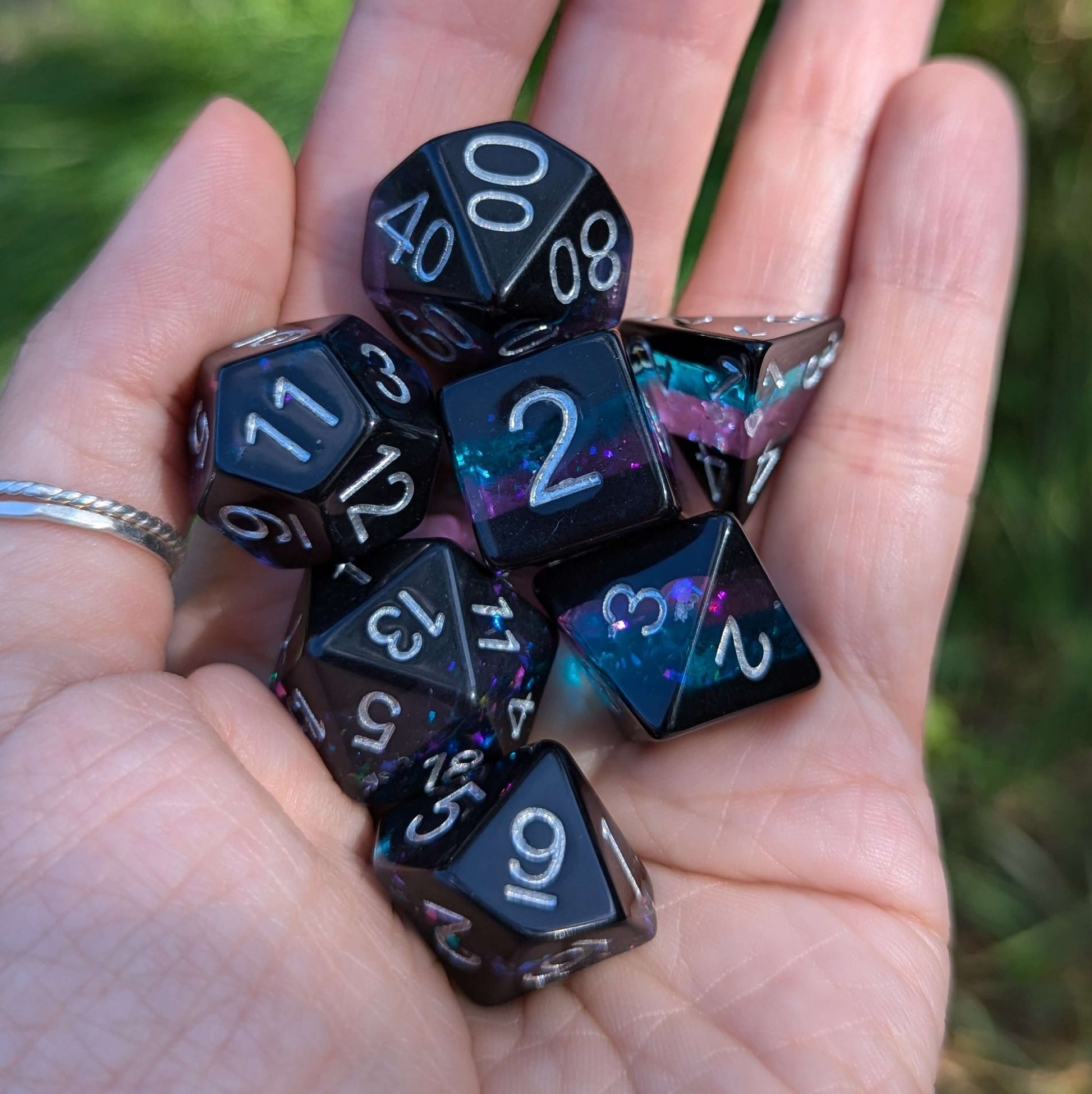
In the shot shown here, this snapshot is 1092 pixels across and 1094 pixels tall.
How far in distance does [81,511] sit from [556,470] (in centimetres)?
85

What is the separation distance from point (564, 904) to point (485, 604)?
584 millimetres

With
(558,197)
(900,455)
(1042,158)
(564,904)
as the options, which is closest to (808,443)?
(900,455)

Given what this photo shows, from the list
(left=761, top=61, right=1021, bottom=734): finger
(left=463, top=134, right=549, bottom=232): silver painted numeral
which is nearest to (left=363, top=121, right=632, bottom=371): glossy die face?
(left=463, top=134, right=549, bottom=232): silver painted numeral

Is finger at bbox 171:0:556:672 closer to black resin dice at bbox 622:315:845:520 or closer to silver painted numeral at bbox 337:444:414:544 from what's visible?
silver painted numeral at bbox 337:444:414:544

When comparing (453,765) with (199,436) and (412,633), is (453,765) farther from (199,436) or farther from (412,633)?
(199,436)

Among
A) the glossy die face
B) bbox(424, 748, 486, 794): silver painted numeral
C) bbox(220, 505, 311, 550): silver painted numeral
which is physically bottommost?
bbox(424, 748, 486, 794): silver painted numeral

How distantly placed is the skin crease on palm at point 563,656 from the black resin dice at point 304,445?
0.12m

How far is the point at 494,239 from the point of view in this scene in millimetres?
1924

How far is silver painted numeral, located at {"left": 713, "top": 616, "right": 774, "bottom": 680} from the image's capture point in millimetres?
1854

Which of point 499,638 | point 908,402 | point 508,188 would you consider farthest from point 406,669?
point 908,402

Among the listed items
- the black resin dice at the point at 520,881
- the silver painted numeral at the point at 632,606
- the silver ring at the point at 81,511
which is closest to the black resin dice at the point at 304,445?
the silver ring at the point at 81,511

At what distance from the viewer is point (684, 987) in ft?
5.35

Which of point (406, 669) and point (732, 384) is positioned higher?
point (732, 384)

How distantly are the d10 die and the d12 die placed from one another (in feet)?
0.38
